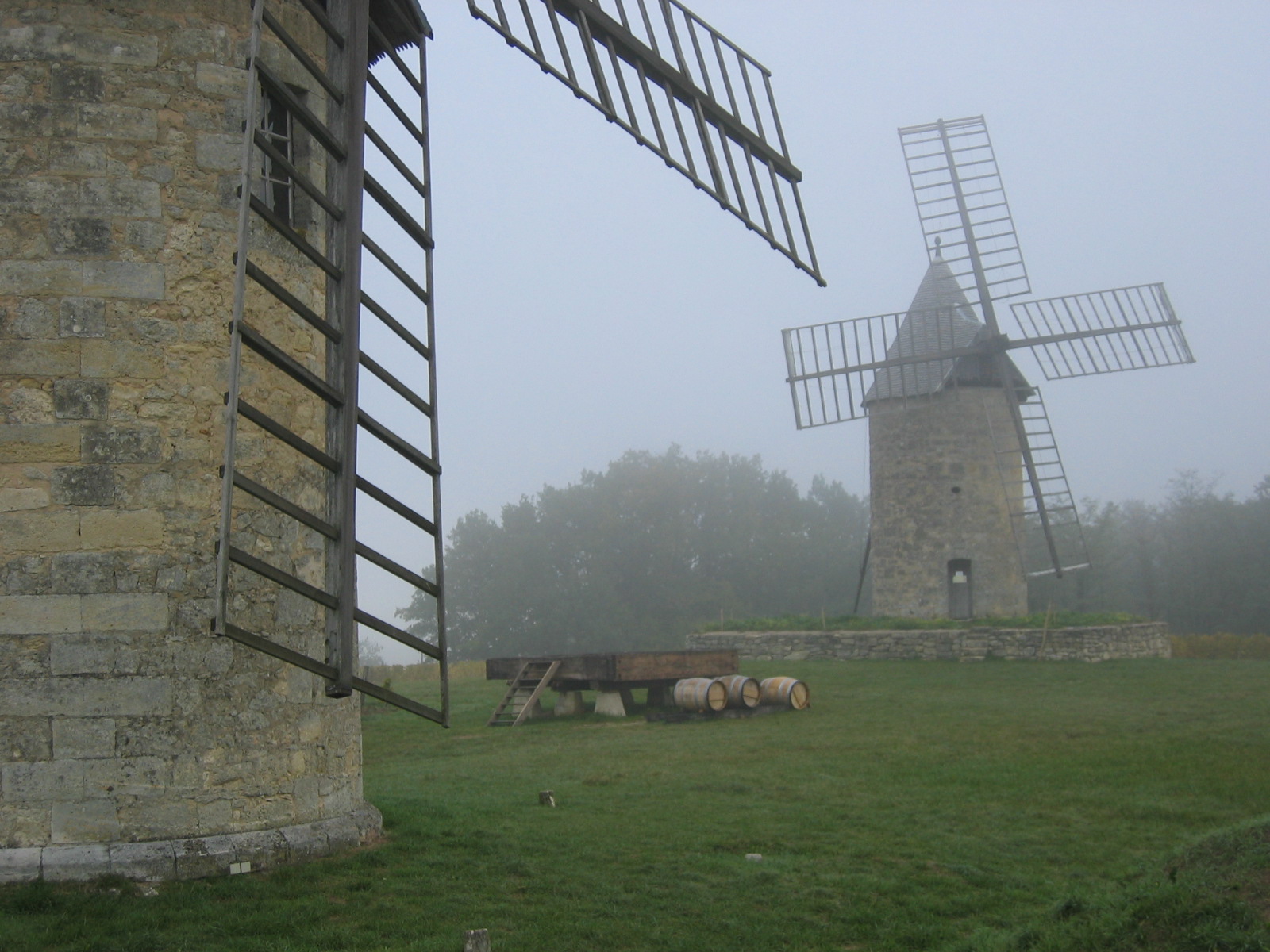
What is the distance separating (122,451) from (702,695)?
33.3ft

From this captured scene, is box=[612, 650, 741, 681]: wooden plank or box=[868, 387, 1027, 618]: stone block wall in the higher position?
box=[868, 387, 1027, 618]: stone block wall

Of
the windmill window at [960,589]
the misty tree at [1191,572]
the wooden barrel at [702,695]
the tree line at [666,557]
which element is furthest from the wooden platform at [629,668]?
the tree line at [666,557]

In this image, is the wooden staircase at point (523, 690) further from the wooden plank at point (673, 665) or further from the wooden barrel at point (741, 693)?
the wooden barrel at point (741, 693)

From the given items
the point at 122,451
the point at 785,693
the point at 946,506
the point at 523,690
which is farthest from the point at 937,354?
the point at 122,451

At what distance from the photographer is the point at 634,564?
5712 cm

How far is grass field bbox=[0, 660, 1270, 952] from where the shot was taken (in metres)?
5.49

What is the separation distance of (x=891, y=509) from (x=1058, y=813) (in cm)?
1932

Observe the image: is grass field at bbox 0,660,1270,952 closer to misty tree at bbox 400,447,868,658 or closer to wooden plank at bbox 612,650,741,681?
wooden plank at bbox 612,650,741,681

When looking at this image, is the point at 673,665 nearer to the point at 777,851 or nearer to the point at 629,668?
the point at 629,668

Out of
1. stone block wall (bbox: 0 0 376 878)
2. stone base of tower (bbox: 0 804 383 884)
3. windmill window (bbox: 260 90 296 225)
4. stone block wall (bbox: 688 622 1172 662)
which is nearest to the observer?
stone base of tower (bbox: 0 804 383 884)

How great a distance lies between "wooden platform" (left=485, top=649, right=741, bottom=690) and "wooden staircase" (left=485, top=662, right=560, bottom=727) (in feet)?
0.44

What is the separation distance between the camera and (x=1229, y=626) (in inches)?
1640

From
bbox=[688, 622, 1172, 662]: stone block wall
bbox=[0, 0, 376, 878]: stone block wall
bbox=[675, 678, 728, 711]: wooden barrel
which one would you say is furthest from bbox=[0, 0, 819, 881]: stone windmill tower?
bbox=[688, 622, 1172, 662]: stone block wall

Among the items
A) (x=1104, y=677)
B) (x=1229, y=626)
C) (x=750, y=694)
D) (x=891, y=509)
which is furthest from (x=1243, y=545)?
(x=750, y=694)
